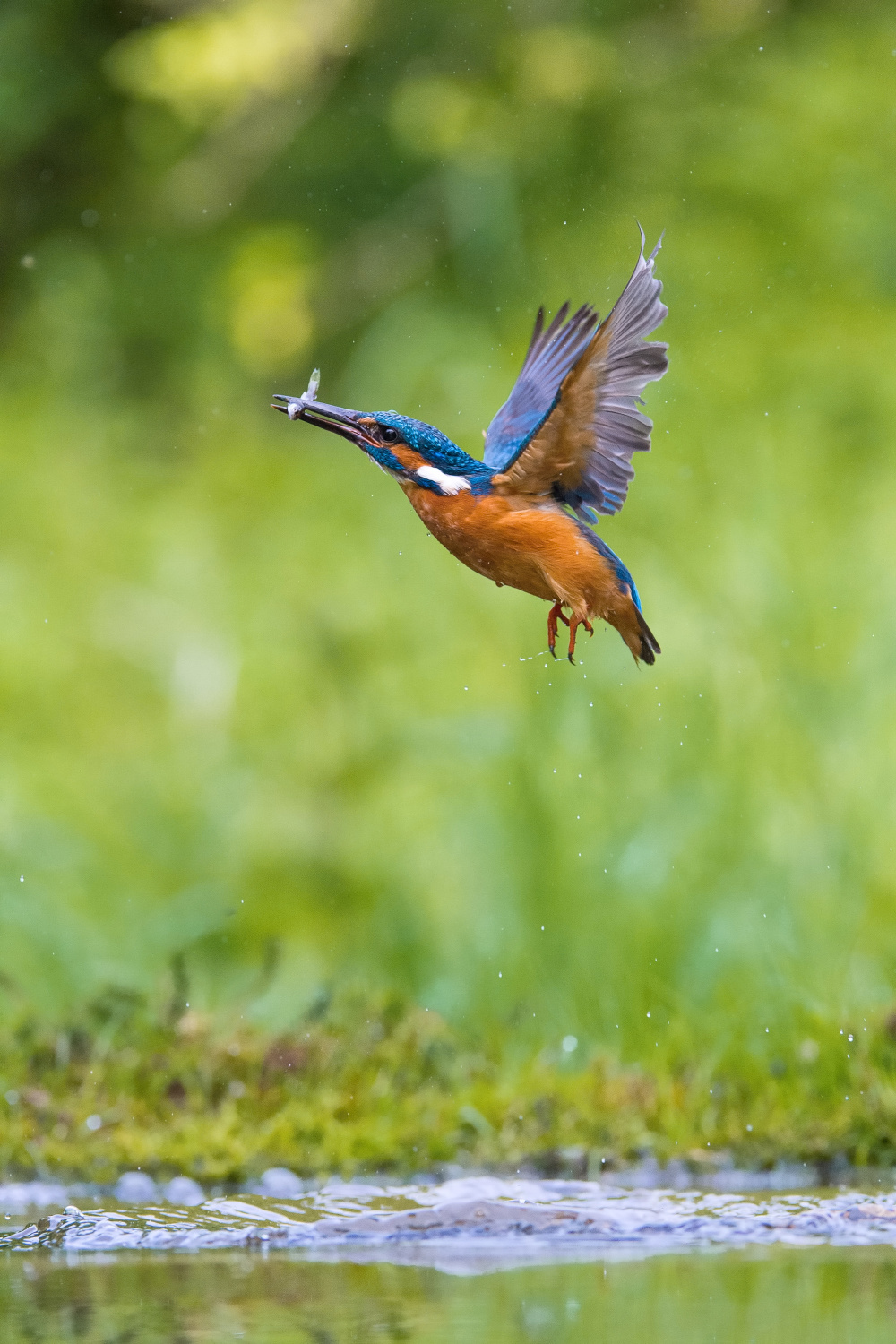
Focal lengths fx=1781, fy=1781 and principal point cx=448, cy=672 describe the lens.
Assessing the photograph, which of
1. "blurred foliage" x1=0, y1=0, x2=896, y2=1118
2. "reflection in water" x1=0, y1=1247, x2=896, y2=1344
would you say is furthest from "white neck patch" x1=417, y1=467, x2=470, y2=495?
"blurred foliage" x1=0, y1=0, x2=896, y2=1118

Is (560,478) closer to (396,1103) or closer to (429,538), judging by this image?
(396,1103)

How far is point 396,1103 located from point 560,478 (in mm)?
1808

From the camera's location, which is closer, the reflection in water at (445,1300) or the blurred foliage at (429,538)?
the reflection in water at (445,1300)

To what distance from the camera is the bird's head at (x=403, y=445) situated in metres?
1.39

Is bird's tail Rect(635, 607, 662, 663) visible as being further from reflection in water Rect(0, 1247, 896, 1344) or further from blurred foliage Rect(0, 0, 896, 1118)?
blurred foliage Rect(0, 0, 896, 1118)

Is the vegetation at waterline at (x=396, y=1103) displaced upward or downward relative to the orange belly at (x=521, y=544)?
downward

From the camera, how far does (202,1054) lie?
3.20 m

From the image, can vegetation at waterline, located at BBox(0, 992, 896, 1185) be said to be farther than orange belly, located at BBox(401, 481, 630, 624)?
Yes

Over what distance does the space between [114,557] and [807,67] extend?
2.71m

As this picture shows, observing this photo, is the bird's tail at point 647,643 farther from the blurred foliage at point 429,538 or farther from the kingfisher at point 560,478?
the blurred foliage at point 429,538

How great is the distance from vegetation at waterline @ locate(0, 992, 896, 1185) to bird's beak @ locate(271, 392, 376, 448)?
1.75 m

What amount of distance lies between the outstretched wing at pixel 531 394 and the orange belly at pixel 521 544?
10cm

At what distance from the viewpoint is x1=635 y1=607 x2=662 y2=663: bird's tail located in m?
1.43

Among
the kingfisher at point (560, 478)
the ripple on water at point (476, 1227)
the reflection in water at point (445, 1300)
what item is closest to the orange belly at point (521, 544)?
the kingfisher at point (560, 478)
